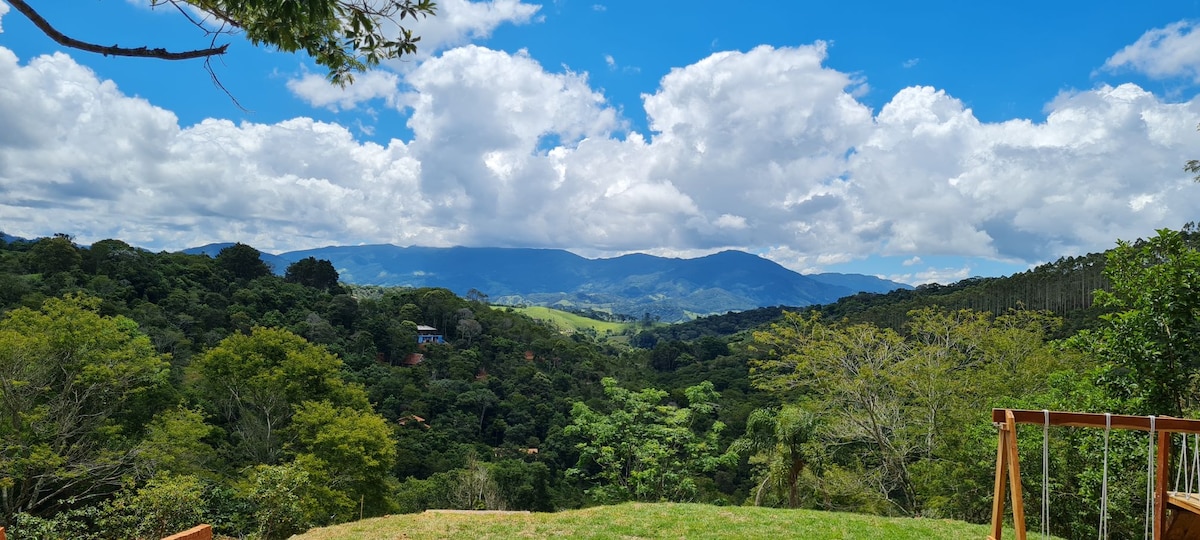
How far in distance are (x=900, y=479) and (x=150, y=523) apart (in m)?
18.3

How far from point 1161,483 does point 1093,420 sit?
1.04 metres

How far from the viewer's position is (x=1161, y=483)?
5117 millimetres

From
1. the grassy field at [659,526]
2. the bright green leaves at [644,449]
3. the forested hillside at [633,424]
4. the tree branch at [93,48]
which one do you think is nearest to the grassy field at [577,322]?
the forested hillside at [633,424]

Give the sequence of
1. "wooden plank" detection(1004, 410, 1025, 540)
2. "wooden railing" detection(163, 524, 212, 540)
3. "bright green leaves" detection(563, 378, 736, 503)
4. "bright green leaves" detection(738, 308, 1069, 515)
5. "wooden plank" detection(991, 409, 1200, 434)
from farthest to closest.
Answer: "bright green leaves" detection(563, 378, 736, 503) < "bright green leaves" detection(738, 308, 1069, 515) < "wooden railing" detection(163, 524, 212, 540) < "wooden plank" detection(991, 409, 1200, 434) < "wooden plank" detection(1004, 410, 1025, 540)

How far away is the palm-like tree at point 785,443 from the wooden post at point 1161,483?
1151 centimetres

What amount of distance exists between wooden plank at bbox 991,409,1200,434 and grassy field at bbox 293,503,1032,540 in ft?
13.5

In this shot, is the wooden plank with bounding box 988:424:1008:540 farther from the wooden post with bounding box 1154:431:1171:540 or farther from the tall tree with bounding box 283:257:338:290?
the tall tree with bounding box 283:257:338:290

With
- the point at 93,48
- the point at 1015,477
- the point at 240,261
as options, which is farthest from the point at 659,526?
the point at 240,261

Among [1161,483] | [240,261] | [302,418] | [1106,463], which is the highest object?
[240,261]

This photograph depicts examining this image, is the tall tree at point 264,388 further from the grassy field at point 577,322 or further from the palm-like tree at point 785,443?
the grassy field at point 577,322

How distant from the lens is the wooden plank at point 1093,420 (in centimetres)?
485

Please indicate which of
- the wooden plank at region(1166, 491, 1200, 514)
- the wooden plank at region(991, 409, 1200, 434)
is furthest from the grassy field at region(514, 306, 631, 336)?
the wooden plank at region(991, 409, 1200, 434)

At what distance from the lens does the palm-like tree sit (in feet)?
54.6

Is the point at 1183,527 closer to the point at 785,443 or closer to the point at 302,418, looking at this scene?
the point at 785,443
